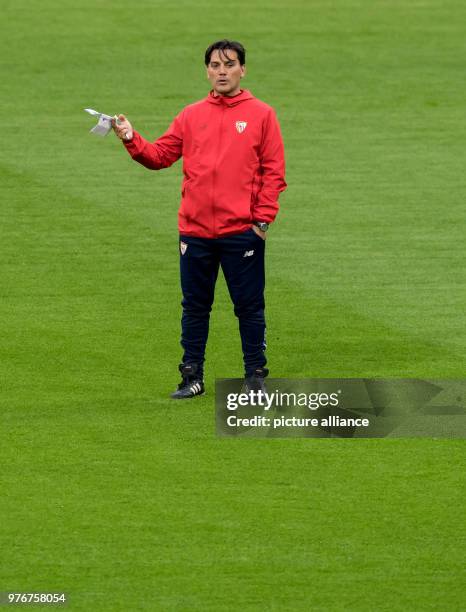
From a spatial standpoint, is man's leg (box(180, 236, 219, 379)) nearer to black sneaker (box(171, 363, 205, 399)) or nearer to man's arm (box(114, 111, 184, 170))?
black sneaker (box(171, 363, 205, 399))

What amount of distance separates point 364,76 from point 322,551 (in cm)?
1285

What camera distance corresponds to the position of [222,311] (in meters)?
11.4

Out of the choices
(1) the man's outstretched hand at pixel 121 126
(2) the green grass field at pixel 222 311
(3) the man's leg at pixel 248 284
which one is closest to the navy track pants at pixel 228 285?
(3) the man's leg at pixel 248 284

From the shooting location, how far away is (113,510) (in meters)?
7.60

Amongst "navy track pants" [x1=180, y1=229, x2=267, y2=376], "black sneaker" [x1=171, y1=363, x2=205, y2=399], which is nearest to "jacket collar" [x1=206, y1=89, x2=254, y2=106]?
"navy track pants" [x1=180, y1=229, x2=267, y2=376]

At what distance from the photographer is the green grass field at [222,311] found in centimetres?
707

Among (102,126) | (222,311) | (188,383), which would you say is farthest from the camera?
(222,311)

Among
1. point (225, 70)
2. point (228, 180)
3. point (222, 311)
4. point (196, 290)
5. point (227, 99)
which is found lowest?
point (222, 311)

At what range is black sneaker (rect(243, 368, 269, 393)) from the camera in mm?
9305

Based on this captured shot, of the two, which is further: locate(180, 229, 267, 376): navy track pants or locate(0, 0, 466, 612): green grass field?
locate(180, 229, 267, 376): navy track pants

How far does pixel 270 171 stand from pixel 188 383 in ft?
4.19

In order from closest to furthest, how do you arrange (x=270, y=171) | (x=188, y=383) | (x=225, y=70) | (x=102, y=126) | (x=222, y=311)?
(x=102, y=126), (x=225, y=70), (x=270, y=171), (x=188, y=383), (x=222, y=311)

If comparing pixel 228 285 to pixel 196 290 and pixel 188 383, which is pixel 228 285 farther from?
pixel 188 383

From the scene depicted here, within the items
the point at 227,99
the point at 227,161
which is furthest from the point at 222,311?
the point at 227,99
